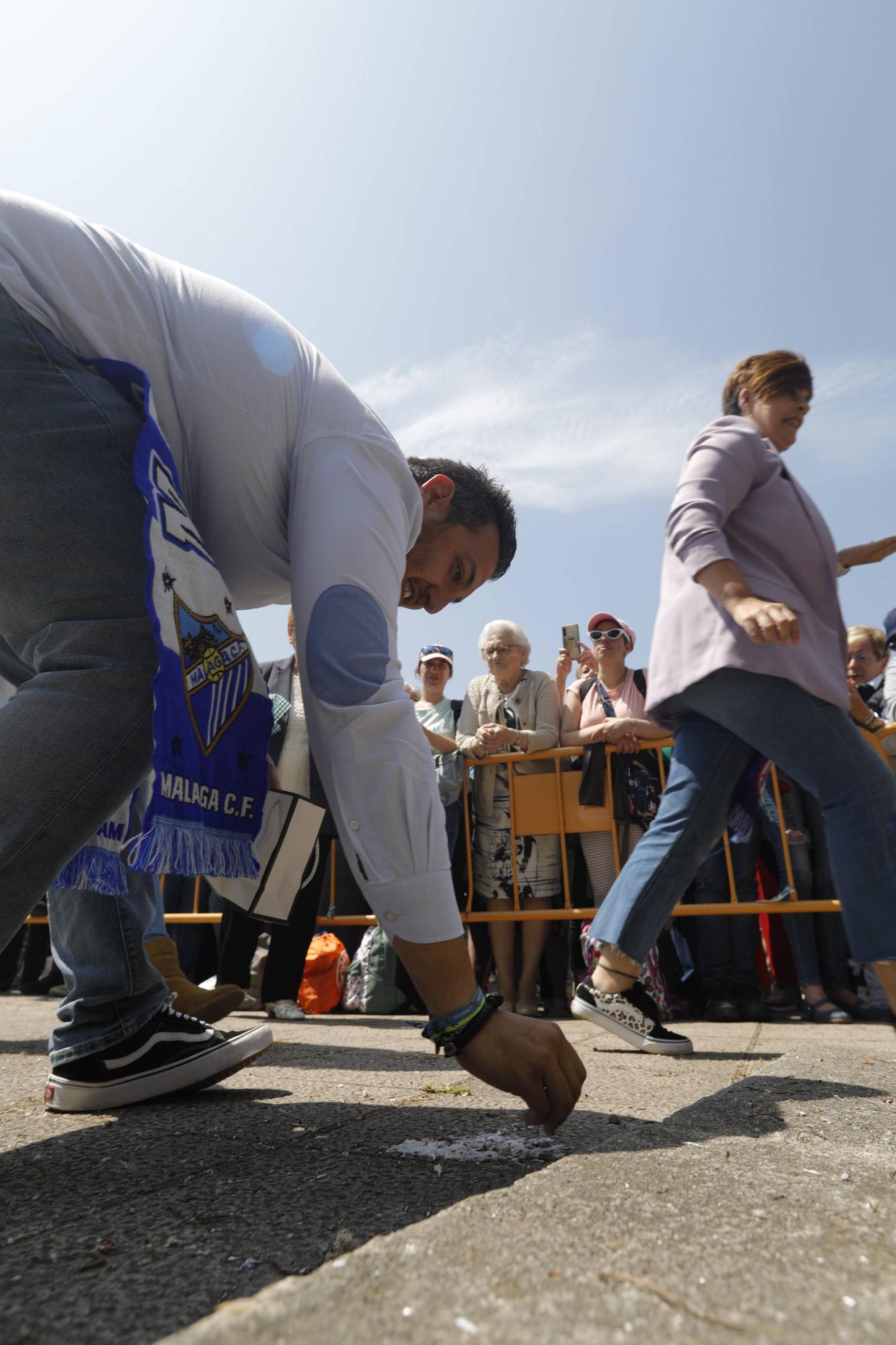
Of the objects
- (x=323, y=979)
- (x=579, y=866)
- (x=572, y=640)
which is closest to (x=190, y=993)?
(x=323, y=979)

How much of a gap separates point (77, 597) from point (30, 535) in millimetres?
112

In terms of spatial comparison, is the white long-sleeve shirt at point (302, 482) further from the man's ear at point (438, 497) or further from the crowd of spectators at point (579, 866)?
the crowd of spectators at point (579, 866)

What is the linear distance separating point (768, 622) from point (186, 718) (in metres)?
1.61

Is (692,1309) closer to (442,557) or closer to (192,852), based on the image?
(192,852)

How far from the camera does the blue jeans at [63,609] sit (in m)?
1.24

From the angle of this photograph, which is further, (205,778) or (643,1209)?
(205,778)

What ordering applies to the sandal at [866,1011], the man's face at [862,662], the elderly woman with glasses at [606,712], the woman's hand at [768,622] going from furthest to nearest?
the man's face at [862,662]
the elderly woman with glasses at [606,712]
the sandal at [866,1011]
the woman's hand at [768,622]

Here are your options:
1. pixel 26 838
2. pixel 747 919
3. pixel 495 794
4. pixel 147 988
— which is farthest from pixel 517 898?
pixel 26 838

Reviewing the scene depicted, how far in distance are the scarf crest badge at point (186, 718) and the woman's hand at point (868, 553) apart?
274cm

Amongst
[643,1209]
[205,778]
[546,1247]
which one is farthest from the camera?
[205,778]

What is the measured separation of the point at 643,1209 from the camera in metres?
1.06

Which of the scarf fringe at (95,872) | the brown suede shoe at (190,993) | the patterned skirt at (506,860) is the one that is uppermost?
the patterned skirt at (506,860)

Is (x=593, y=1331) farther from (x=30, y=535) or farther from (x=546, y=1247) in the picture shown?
(x=30, y=535)

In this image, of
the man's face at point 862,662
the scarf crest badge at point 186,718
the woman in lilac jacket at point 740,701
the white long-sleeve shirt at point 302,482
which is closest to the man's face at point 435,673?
the man's face at point 862,662
